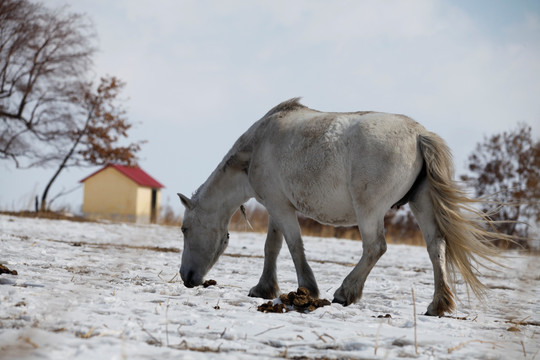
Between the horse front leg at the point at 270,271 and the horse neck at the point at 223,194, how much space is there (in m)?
0.46

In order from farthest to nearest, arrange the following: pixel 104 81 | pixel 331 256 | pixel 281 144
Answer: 1. pixel 104 81
2. pixel 331 256
3. pixel 281 144

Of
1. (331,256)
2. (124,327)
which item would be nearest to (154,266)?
(124,327)

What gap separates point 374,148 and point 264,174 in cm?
119

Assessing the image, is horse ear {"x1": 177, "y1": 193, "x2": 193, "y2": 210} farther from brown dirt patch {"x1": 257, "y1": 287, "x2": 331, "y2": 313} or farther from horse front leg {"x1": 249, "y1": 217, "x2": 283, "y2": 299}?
brown dirt patch {"x1": 257, "y1": 287, "x2": 331, "y2": 313}

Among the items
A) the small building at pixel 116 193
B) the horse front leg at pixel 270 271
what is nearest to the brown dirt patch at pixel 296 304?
the horse front leg at pixel 270 271

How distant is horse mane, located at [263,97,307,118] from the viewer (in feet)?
17.9

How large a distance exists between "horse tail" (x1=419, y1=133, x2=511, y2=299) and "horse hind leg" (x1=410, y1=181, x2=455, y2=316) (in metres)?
0.07

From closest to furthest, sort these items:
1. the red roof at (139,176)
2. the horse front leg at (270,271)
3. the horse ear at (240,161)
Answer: the horse front leg at (270,271)
the horse ear at (240,161)
the red roof at (139,176)

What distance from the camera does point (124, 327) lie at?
281 cm

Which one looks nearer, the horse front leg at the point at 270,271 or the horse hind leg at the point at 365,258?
→ the horse hind leg at the point at 365,258

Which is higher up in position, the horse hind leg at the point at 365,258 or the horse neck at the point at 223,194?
the horse neck at the point at 223,194

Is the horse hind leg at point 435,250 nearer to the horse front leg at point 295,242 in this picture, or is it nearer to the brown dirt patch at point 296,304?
the brown dirt patch at point 296,304

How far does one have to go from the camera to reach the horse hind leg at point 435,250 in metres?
4.20

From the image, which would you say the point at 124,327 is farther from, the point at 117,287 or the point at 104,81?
the point at 104,81
